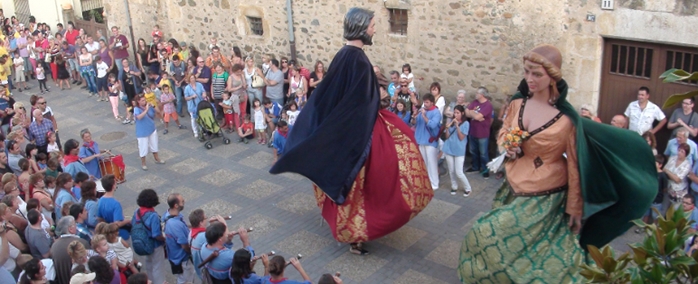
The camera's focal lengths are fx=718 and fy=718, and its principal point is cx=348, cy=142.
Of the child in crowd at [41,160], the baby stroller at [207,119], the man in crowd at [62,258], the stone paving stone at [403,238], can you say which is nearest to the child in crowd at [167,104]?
the baby stroller at [207,119]

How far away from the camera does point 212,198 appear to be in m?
10.4

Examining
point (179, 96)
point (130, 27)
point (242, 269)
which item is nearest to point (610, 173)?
point (242, 269)

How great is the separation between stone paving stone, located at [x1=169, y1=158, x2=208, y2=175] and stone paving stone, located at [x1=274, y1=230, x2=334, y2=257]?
328 cm

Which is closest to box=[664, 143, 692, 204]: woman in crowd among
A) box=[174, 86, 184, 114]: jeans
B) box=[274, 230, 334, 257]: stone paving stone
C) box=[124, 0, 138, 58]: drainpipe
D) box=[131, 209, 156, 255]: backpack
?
box=[274, 230, 334, 257]: stone paving stone

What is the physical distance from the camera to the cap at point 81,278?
585cm

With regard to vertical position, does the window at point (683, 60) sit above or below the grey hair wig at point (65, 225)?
above

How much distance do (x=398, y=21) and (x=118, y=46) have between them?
7.39 meters

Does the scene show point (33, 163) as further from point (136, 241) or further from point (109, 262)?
point (109, 262)

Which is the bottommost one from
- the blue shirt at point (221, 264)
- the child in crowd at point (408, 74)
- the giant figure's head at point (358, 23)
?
the blue shirt at point (221, 264)

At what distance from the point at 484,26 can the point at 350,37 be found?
12.6 feet

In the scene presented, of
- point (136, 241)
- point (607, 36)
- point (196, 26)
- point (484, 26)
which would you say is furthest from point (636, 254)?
point (196, 26)

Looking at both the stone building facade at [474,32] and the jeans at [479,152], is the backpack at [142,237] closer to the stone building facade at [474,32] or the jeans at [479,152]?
the jeans at [479,152]

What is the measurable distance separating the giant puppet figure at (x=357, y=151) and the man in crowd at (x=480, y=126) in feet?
8.85

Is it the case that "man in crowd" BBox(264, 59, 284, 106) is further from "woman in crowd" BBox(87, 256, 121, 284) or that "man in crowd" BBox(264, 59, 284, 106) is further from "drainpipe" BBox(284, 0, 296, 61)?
"woman in crowd" BBox(87, 256, 121, 284)
